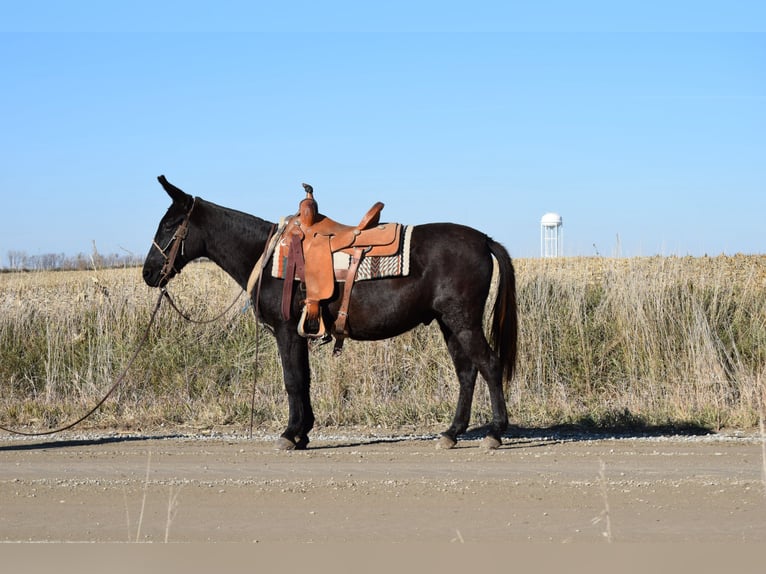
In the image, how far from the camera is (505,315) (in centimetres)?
911

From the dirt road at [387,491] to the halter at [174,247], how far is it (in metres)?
1.73

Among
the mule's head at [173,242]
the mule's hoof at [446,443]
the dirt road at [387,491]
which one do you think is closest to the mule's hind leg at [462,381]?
the mule's hoof at [446,443]

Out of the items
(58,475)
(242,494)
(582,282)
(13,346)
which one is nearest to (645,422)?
(582,282)

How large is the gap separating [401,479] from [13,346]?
25.1 ft

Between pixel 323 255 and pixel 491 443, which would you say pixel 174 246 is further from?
pixel 491 443

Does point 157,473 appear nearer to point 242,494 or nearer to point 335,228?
point 242,494

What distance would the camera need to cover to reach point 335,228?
9039mm

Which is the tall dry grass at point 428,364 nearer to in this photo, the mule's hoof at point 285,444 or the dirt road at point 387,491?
the dirt road at point 387,491

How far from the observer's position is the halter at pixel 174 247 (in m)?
9.37

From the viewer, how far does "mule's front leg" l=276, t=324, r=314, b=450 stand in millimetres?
8844

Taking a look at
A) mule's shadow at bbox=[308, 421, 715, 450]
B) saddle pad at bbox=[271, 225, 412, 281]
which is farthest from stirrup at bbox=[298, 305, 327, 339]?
mule's shadow at bbox=[308, 421, 715, 450]

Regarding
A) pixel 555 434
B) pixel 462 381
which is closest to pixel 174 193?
pixel 462 381

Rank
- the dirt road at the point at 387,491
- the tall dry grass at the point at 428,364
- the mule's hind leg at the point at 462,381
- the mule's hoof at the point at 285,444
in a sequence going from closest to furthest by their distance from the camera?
the dirt road at the point at 387,491 → the mule's hoof at the point at 285,444 → the mule's hind leg at the point at 462,381 → the tall dry grass at the point at 428,364

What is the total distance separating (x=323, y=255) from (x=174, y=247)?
1594mm
